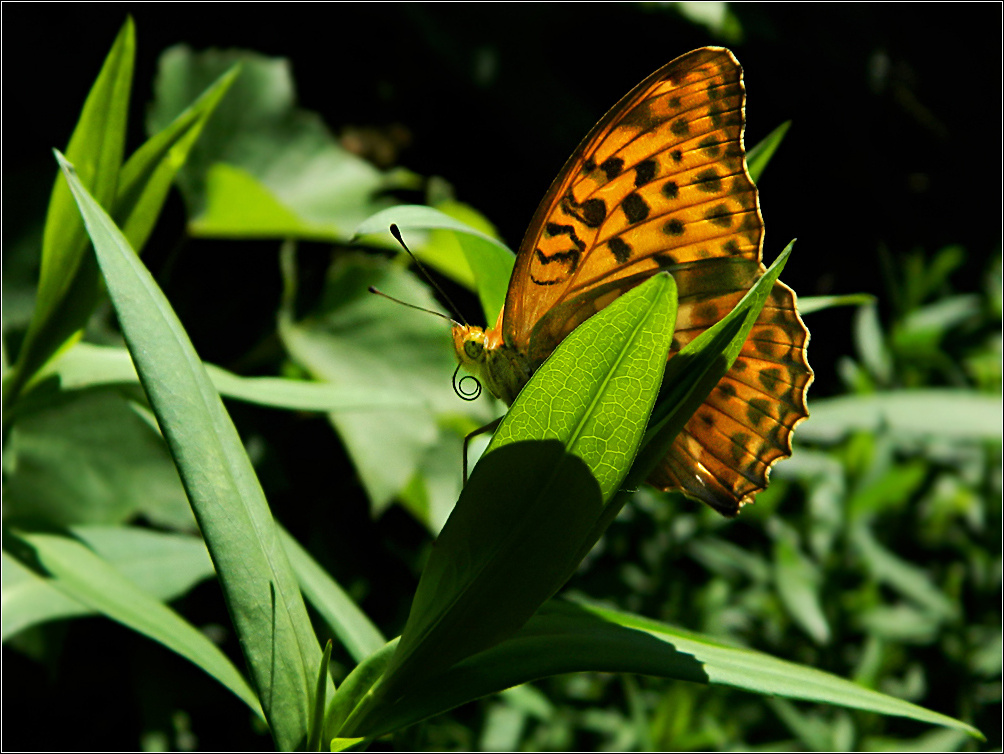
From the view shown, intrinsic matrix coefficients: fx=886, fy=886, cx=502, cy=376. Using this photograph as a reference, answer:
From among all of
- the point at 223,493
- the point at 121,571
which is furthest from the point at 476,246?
the point at 121,571

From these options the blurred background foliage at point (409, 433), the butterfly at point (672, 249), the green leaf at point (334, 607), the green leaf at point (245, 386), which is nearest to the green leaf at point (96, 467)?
the blurred background foliage at point (409, 433)

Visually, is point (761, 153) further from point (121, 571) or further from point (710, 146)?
point (121, 571)

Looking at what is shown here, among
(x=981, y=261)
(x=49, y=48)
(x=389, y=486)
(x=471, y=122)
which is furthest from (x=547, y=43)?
(x=981, y=261)

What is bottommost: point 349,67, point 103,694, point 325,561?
point 103,694

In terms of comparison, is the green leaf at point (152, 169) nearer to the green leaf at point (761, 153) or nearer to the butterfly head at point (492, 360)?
the butterfly head at point (492, 360)

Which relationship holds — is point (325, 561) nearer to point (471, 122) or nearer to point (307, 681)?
point (307, 681)
